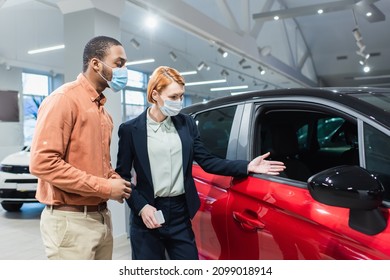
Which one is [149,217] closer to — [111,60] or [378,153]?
[111,60]

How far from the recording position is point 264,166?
1509 millimetres

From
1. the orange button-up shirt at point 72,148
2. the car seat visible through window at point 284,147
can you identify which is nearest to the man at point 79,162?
the orange button-up shirt at point 72,148

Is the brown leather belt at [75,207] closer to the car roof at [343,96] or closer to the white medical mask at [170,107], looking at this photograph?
the white medical mask at [170,107]

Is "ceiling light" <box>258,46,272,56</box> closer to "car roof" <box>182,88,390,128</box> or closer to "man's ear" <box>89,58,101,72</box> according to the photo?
"car roof" <box>182,88,390,128</box>

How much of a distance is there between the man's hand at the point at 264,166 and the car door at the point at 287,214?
1.1 inches

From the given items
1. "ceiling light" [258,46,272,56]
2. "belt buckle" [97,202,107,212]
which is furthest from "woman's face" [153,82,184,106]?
"ceiling light" [258,46,272,56]

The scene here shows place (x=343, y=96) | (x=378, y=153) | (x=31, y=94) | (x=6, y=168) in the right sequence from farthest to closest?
(x=31, y=94) → (x=6, y=168) → (x=343, y=96) → (x=378, y=153)

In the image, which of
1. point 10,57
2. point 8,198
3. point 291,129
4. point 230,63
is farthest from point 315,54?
point 291,129

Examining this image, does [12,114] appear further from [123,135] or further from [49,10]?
[123,135]

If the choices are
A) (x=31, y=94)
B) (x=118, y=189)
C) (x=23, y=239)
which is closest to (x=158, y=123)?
(x=118, y=189)

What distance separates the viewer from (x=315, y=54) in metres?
13.0

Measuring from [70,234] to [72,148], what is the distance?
308 millimetres

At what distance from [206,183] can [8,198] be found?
14.2 ft
